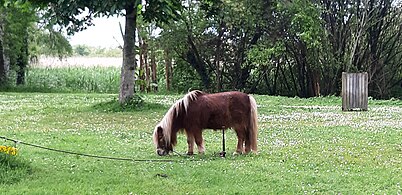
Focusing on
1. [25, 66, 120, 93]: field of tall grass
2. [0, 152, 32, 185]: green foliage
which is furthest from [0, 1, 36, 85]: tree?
[0, 152, 32, 185]: green foliage

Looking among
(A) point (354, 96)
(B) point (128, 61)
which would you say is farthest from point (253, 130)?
(A) point (354, 96)

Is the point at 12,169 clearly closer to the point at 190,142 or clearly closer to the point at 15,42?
the point at 190,142

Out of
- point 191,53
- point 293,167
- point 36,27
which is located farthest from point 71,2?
point 36,27

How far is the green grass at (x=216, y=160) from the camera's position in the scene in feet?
26.4

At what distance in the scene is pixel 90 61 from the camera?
4556 cm

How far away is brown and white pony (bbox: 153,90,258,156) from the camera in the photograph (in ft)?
35.8

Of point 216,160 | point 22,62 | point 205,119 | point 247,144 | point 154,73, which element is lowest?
point 216,160

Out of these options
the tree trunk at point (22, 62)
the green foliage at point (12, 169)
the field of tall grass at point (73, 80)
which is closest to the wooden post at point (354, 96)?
the green foliage at point (12, 169)

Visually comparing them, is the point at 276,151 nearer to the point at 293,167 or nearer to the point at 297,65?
the point at 293,167

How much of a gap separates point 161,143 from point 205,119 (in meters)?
0.91

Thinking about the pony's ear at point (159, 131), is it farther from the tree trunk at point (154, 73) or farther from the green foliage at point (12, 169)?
the tree trunk at point (154, 73)

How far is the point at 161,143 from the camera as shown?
10953 mm

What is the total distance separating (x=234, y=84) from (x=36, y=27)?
13.0 meters

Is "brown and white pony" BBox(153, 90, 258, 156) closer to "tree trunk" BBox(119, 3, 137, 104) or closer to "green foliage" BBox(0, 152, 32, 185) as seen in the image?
"green foliage" BBox(0, 152, 32, 185)
